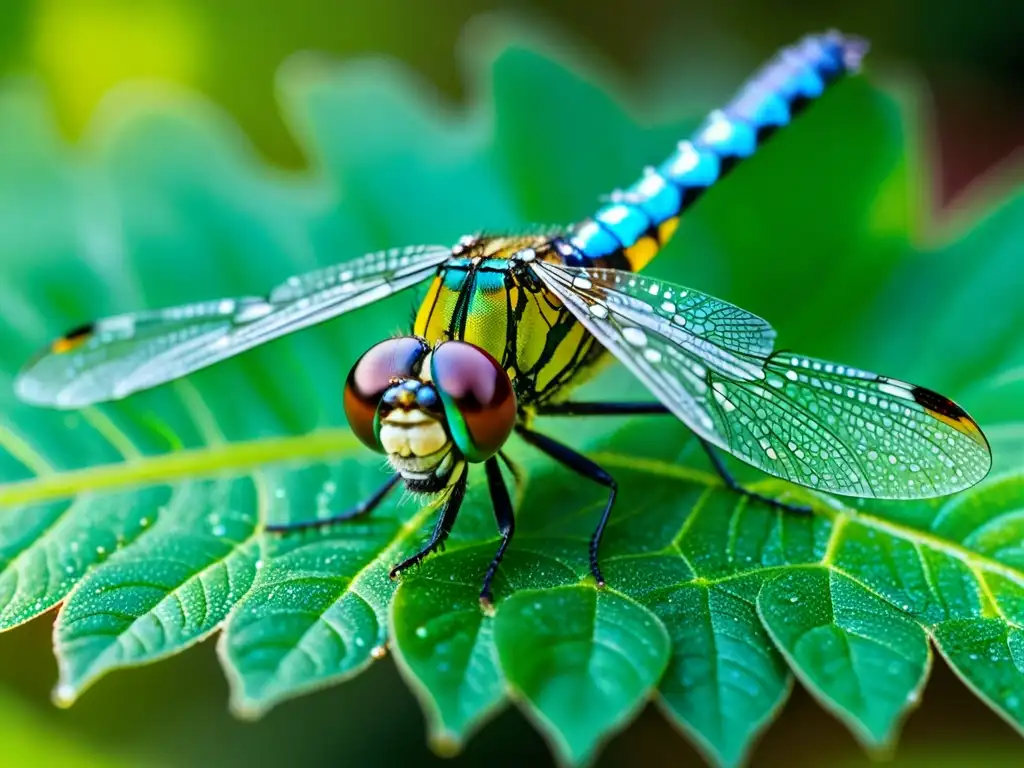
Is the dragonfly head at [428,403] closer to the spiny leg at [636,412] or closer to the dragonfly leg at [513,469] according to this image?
the dragonfly leg at [513,469]

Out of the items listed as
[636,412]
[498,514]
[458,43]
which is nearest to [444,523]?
[498,514]

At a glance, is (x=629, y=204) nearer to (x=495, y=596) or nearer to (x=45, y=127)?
(x=495, y=596)

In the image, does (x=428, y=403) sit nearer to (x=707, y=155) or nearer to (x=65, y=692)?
(x=65, y=692)

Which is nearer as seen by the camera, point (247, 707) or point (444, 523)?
point (247, 707)

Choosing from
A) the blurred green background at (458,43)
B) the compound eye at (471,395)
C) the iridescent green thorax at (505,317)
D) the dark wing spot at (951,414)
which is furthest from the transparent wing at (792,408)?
the blurred green background at (458,43)

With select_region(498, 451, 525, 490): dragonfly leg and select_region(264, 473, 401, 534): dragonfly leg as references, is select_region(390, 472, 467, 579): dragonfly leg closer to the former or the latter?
select_region(498, 451, 525, 490): dragonfly leg

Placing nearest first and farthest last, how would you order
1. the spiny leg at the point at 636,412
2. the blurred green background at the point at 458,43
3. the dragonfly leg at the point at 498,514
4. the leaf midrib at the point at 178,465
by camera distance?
the dragonfly leg at the point at 498,514 < the spiny leg at the point at 636,412 < the leaf midrib at the point at 178,465 < the blurred green background at the point at 458,43

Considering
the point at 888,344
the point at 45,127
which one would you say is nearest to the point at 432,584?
the point at 888,344
